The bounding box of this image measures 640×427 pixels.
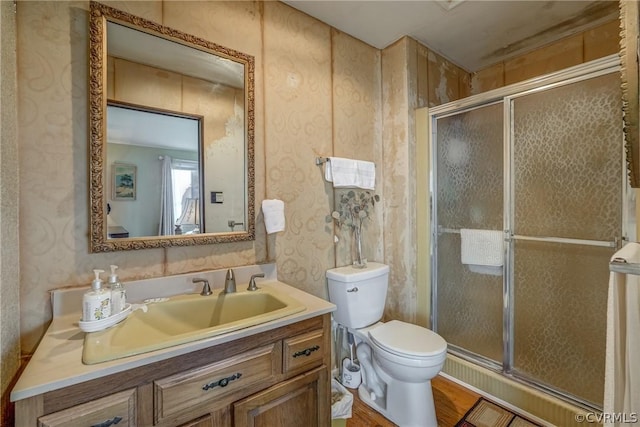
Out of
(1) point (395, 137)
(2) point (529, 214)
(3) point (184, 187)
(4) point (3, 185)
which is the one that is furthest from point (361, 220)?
(4) point (3, 185)

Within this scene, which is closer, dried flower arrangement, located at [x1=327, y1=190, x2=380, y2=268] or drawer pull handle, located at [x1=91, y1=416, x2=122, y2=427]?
drawer pull handle, located at [x1=91, y1=416, x2=122, y2=427]

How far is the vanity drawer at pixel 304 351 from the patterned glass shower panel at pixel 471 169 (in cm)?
140

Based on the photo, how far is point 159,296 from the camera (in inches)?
48.1

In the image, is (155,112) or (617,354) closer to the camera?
(617,354)

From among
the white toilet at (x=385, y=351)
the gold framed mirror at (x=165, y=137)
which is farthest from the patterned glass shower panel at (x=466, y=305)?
the gold framed mirror at (x=165, y=137)

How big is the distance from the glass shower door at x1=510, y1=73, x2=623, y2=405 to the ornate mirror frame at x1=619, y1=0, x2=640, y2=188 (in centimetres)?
97

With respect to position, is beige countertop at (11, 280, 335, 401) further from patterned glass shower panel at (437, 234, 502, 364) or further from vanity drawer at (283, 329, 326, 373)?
patterned glass shower panel at (437, 234, 502, 364)

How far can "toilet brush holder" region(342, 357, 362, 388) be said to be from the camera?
1834 millimetres

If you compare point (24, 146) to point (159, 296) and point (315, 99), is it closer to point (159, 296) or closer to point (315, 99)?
point (159, 296)

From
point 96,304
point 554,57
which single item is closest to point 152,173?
point 96,304

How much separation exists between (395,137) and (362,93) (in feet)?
1.34

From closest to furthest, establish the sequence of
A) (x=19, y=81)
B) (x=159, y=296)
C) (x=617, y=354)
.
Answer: (x=617, y=354) → (x=19, y=81) → (x=159, y=296)

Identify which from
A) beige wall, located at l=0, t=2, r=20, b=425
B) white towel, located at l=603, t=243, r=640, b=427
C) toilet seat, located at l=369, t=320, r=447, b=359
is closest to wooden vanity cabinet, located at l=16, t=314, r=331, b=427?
beige wall, located at l=0, t=2, r=20, b=425

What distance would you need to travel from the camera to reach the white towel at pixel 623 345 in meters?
0.73
